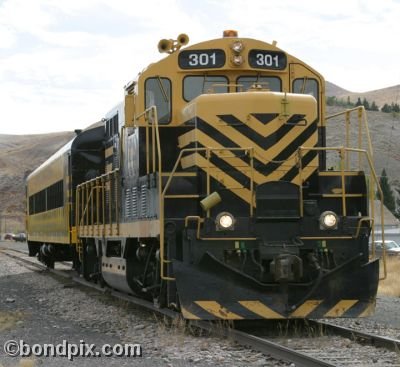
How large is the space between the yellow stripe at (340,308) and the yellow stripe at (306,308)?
0.58 feet

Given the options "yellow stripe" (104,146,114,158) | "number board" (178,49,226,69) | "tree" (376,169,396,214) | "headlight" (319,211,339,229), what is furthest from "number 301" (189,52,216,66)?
"tree" (376,169,396,214)

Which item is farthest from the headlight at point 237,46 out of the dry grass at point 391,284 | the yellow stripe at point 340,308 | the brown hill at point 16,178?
the brown hill at point 16,178

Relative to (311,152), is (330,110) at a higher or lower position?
higher

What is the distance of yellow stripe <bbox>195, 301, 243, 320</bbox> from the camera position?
9.04 m

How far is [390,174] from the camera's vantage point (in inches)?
4104

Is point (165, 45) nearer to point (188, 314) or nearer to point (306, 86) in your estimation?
point (306, 86)

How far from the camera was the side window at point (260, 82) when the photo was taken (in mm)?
10820

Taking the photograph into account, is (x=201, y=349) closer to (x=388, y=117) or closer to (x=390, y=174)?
(x=390, y=174)

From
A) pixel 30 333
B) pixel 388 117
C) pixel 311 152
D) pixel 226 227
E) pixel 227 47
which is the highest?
pixel 388 117

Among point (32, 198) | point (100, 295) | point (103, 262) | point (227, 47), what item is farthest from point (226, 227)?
point (32, 198)

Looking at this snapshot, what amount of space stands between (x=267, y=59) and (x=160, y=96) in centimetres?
159

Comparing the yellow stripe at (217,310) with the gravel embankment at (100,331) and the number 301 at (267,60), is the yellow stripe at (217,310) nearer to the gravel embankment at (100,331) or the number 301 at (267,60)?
the gravel embankment at (100,331)

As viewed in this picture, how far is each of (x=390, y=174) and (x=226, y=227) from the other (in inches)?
3872

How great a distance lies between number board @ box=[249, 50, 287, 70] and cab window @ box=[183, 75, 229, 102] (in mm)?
469
